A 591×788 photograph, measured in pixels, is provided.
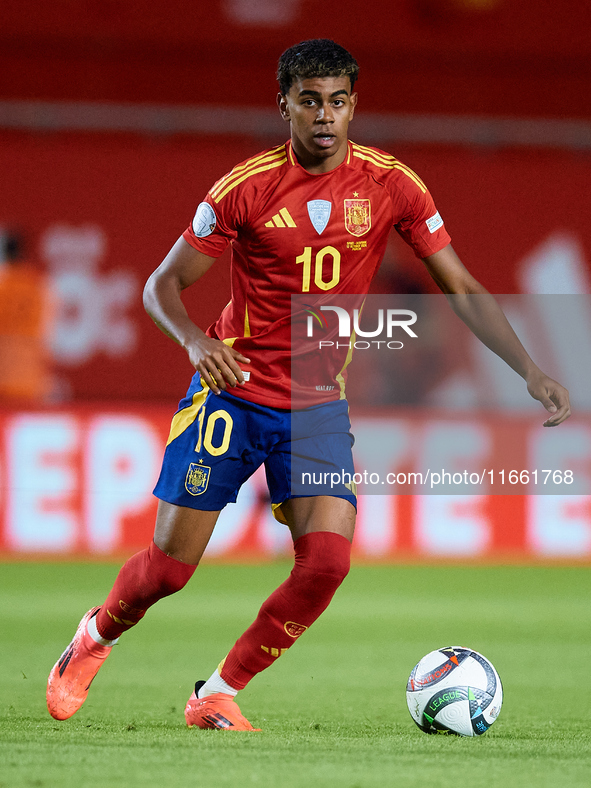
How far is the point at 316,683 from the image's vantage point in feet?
14.6

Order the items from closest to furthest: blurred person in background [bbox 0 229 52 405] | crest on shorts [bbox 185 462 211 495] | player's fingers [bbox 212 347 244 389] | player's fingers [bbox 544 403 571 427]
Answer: player's fingers [bbox 212 347 244 389] → player's fingers [bbox 544 403 571 427] → crest on shorts [bbox 185 462 211 495] → blurred person in background [bbox 0 229 52 405]

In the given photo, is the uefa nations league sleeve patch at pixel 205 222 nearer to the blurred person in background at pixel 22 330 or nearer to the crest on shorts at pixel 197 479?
the crest on shorts at pixel 197 479

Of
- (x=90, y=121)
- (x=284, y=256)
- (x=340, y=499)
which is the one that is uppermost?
(x=90, y=121)

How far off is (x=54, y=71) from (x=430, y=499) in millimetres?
6657

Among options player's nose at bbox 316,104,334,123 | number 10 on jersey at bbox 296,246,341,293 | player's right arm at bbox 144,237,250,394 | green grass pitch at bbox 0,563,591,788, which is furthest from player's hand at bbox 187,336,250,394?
green grass pitch at bbox 0,563,591,788

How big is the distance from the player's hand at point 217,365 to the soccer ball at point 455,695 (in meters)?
1.09

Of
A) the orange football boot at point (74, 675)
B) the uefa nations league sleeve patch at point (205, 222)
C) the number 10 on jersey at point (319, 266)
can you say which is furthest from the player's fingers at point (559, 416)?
the orange football boot at point (74, 675)

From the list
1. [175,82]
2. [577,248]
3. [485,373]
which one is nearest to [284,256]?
[485,373]

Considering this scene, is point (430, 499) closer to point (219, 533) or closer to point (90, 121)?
point (219, 533)

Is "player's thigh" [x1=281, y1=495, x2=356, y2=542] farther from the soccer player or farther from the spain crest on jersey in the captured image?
the spain crest on jersey

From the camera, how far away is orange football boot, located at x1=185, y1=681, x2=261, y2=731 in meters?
3.39

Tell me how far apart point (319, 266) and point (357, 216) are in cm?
19

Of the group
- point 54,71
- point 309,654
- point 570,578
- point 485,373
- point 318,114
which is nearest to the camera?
point 318,114

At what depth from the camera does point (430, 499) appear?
26.7 feet
